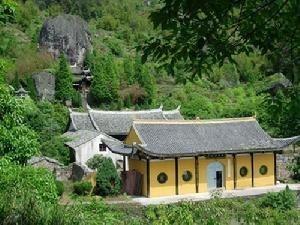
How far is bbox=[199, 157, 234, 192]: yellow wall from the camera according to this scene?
66.4ft

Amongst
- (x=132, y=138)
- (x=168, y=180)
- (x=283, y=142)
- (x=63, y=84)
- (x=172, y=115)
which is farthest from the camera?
(x=63, y=84)

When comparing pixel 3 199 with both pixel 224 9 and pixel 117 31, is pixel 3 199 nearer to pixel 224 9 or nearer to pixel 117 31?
pixel 224 9

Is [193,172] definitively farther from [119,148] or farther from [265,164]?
[265,164]

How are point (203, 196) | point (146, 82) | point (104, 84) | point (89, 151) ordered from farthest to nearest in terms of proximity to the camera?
1. point (146, 82)
2. point (104, 84)
3. point (89, 151)
4. point (203, 196)

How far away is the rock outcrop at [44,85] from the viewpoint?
3728 centimetres

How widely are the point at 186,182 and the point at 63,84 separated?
64.7 ft

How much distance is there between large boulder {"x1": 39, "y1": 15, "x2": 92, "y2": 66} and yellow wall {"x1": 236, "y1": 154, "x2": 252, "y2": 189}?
30.6 meters

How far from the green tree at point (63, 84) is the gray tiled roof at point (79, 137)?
35.4ft

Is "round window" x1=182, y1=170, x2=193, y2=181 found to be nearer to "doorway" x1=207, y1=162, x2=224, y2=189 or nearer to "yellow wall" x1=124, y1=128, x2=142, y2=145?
"doorway" x1=207, y1=162, x2=224, y2=189

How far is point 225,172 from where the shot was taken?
67.9ft

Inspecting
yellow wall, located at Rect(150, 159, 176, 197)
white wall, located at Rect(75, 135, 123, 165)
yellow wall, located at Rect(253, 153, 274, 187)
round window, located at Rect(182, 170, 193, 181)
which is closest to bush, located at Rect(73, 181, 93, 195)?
yellow wall, located at Rect(150, 159, 176, 197)

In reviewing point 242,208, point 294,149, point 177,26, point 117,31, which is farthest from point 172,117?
point 117,31

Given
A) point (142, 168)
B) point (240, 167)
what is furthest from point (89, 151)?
point (240, 167)

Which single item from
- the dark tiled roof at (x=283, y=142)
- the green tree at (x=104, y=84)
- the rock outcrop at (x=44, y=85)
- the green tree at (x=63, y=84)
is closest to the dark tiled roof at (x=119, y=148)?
the dark tiled roof at (x=283, y=142)
